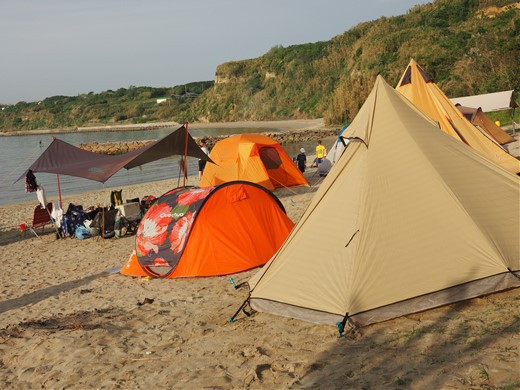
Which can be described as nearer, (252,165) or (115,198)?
(115,198)

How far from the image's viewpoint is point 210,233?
8.48m

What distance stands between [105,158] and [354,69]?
4340cm

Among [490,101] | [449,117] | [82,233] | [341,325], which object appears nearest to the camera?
[341,325]

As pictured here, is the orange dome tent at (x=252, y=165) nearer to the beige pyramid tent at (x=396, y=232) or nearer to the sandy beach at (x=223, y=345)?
the sandy beach at (x=223, y=345)

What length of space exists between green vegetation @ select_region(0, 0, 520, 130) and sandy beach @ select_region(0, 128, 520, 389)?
28877mm

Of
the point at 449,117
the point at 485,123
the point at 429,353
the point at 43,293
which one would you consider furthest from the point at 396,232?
the point at 485,123

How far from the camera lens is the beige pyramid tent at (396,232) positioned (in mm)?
5594

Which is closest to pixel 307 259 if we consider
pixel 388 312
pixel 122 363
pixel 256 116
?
pixel 388 312

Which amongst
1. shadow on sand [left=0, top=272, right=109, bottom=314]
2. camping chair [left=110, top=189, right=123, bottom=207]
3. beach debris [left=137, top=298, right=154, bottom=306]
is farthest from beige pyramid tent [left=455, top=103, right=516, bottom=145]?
beach debris [left=137, top=298, right=154, bottom=306]

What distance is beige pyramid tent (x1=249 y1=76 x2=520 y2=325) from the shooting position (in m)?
5.59

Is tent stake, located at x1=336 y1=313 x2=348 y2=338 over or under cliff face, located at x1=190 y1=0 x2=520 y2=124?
under

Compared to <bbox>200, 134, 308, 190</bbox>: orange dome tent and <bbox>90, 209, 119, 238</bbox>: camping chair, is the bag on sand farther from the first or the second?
<bbox>200, 134, 308, 190</bbox>: orange dome tent

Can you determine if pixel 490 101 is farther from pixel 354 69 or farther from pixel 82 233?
pixel 354 69

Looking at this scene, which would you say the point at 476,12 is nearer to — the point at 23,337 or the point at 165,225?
the point at 165,225
